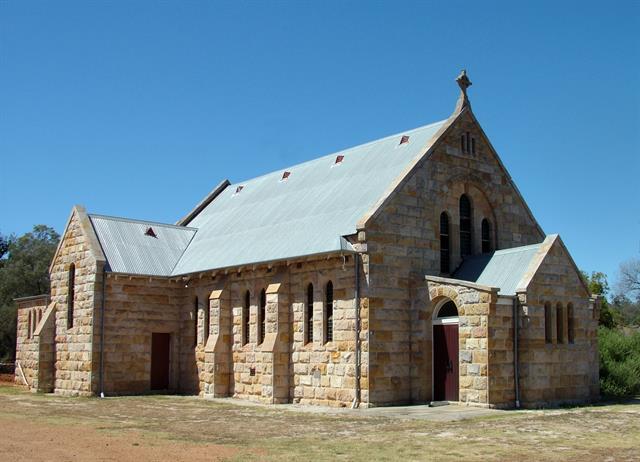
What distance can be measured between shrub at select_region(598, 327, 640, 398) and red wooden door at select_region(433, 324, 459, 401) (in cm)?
740

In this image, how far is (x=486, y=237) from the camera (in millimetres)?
31188

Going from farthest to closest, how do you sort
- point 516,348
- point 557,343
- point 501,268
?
1. point 501,268
2. point 557,343
3. point 516,348

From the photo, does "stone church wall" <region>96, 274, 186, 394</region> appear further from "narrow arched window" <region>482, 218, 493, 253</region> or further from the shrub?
the shrub

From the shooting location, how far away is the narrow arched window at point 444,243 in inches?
1156

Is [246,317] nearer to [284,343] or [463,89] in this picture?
[284,343]

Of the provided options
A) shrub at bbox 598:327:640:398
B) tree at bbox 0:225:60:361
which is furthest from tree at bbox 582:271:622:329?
tree at bbox 0:225:60:361

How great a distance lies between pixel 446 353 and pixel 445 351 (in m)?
0.08

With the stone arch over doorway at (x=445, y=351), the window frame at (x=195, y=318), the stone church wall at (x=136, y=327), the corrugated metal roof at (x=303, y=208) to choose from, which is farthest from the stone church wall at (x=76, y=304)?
the stone arch over doorway at (x=445, y=351)

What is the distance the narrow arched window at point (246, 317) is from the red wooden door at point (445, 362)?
851 cm

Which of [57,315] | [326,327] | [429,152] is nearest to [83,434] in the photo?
[326,327]

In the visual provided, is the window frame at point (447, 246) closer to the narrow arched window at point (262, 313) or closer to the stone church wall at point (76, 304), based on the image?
the narrow arched window at point (262, 313)

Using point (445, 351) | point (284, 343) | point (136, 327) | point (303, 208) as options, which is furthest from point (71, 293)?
point (445, 351)

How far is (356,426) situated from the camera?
2048 centimetres

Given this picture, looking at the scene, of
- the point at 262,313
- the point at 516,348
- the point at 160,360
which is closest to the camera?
the point at 516,348
